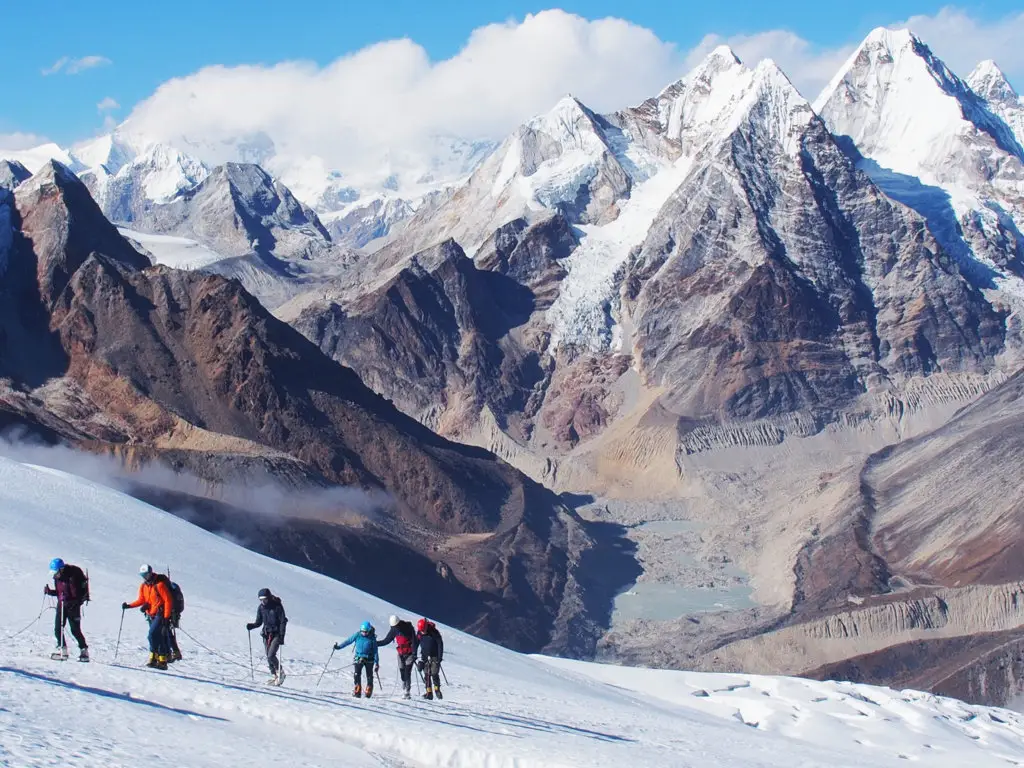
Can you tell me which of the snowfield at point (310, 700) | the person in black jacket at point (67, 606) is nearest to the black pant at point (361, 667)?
the snowfield at point (310, 700)

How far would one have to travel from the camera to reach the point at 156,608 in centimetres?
2278

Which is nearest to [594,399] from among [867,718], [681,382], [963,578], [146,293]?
[681,382]

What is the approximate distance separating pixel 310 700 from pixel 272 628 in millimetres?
2390

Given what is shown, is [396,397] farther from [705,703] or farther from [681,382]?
[705,703]

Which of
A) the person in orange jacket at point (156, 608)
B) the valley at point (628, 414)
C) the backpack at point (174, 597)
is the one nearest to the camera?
the person in orange jacket at point (156, 608)

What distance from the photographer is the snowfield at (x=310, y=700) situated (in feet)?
60.3

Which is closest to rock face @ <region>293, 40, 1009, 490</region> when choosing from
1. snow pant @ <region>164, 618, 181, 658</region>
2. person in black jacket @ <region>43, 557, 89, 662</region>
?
snow pant @ <region>164, 618, 181, 658</region>

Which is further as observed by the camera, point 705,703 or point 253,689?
point 705,703

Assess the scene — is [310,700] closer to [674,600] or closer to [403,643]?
[403,643]

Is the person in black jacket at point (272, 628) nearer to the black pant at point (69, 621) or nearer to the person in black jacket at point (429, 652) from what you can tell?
the person in black jacket at point (429, 652)

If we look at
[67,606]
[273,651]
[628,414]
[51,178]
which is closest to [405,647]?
[273,651]

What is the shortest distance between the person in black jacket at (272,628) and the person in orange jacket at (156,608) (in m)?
1.89

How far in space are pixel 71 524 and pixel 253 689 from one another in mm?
15718

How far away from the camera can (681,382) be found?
537ft
